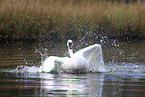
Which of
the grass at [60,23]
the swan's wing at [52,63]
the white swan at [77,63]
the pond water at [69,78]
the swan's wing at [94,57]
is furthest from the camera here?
the grass at [60,23]

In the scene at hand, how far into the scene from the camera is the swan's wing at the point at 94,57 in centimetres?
1122

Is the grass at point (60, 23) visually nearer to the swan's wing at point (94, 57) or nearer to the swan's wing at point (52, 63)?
the swan's wing at point (94, 57)

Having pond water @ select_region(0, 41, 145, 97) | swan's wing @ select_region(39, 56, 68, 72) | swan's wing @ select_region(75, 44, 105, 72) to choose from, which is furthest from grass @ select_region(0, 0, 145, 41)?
swan's wing @ select_region(39, 56, 68, 72)

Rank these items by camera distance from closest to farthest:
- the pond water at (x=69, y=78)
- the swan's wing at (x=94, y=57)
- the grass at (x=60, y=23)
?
the pond water at (x=69, y=78)
the swan's wing at (x=94, y=57)
the grass at (x=60, y=23)

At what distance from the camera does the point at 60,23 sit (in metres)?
19.8

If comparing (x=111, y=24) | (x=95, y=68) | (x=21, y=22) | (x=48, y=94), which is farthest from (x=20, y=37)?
(x=48, y=94)

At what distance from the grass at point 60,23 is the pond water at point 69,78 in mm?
3745

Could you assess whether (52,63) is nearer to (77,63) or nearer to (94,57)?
(77,63)

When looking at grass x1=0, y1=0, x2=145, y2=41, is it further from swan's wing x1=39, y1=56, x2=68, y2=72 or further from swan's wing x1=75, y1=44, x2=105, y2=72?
swan's wing x1=39, y1=56, x2=68, y2=72

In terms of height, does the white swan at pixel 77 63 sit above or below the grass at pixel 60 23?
below

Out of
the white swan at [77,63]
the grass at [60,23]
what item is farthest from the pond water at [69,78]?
the grass at [60,23]

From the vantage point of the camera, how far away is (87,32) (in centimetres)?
1961

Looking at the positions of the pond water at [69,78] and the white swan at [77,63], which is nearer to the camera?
the pond water at [69,78]

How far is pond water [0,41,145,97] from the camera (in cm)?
797
